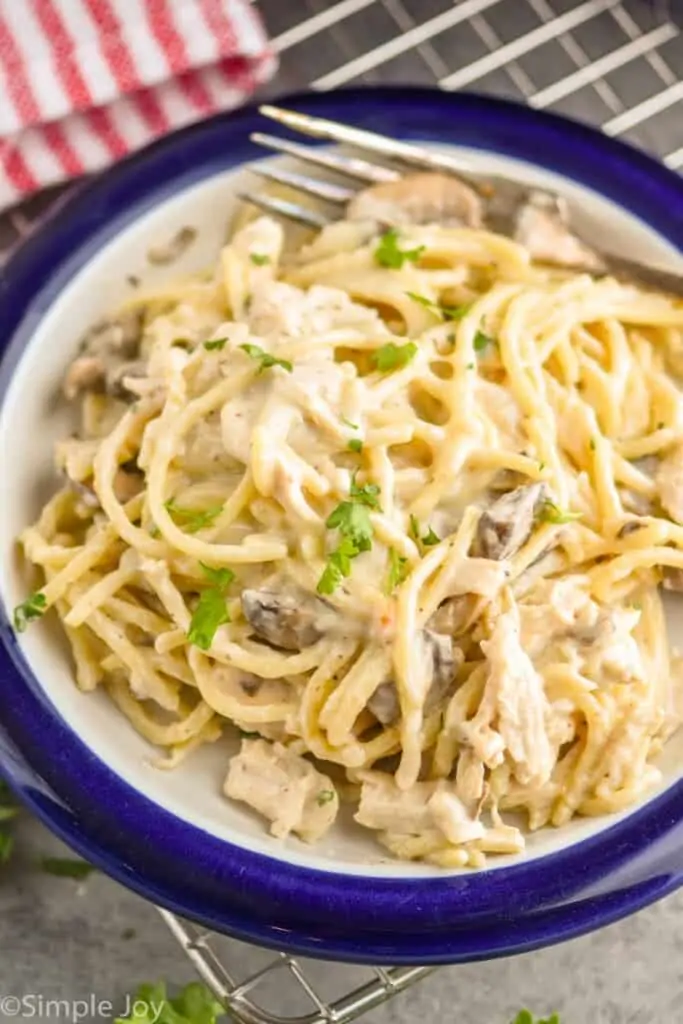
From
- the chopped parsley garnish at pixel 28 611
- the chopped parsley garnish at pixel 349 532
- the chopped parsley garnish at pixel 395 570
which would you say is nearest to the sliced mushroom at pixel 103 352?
the chopped parsley garnish at pixel 28 611

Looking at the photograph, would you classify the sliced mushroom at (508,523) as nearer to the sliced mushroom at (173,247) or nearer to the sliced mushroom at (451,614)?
the sliced mushroom at (451,614)

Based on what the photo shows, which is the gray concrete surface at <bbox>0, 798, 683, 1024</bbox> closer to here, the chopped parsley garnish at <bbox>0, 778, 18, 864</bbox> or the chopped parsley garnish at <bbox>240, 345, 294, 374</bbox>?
the chopped parsley garnish at <bbox>0, 778, 18, 864</bbox>

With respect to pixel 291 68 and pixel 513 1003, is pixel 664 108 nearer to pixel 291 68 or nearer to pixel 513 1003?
pixel 291 68

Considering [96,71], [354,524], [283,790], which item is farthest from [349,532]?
[96,71]

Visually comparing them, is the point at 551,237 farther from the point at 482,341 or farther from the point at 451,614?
the point at 451,614

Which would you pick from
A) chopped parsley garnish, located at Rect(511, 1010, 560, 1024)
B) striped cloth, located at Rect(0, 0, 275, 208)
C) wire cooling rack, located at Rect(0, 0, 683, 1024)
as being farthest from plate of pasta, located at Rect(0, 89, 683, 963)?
wire cooling rack, located at Rect(0, 0, 683, 1024)
